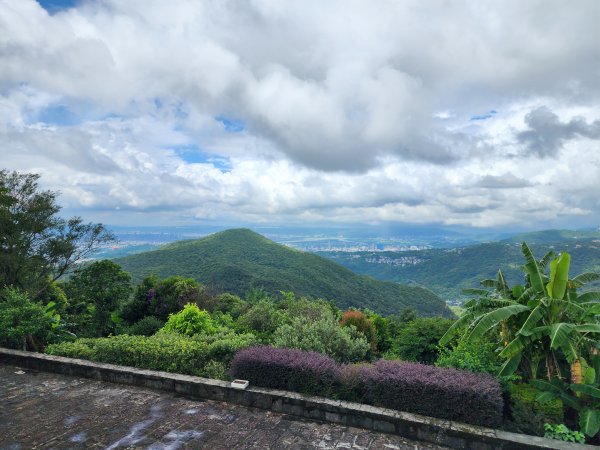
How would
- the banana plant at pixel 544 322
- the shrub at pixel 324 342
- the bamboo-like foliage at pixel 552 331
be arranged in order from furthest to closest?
the shrub at pixel 324 342
the banana plant at pixel 544 322
the bamboo-like foliage at pixel 552 331

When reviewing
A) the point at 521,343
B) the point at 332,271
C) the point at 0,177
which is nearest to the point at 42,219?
the point at 0,177

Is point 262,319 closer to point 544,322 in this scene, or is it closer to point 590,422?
point 544,322

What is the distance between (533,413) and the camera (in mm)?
4766

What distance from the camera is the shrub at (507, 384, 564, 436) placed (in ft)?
15.4

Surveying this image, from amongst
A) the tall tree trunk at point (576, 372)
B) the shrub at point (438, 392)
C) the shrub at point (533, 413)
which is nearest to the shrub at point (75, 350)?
the shrub at point (438, 392)

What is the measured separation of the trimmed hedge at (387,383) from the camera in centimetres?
461

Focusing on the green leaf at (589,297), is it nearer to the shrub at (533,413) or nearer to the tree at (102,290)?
the shrub at (533,413)

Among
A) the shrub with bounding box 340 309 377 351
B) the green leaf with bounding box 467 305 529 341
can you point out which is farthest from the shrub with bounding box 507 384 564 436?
the shrub with bounding box 340 309 377 351

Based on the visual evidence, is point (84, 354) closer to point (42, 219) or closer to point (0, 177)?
point (42, 219)

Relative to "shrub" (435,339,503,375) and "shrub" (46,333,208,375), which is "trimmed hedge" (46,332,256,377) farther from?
"shrub" (435,339,503,375)

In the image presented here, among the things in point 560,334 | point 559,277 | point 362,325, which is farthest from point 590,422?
point 362,325

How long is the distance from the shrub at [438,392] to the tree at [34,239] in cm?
1303

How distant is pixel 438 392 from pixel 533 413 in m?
1.34

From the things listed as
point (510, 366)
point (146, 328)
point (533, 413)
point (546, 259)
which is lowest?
point (146, 328)
